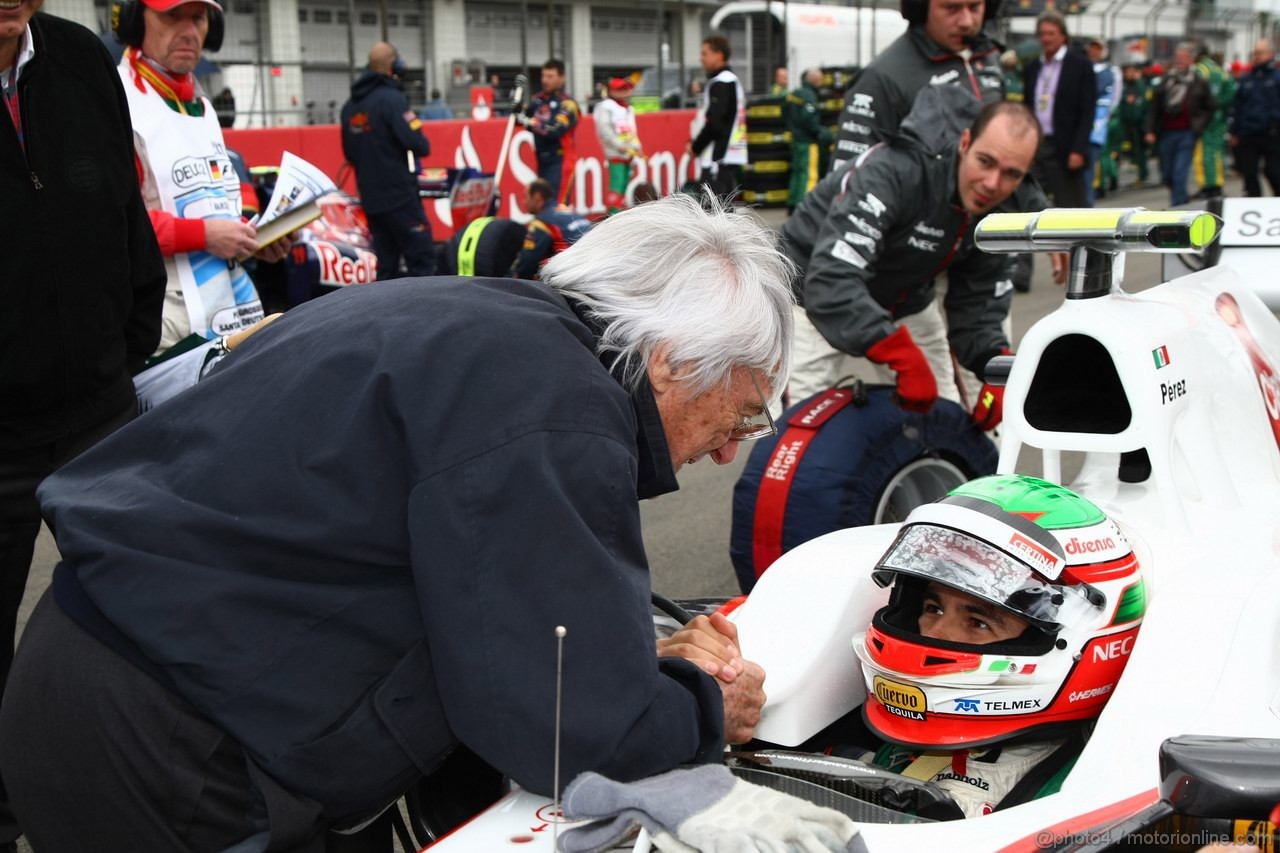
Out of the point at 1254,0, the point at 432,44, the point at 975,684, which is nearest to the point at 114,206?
the point at 975,684

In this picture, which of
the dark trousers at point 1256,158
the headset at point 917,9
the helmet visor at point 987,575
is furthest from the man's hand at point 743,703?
the dark trousers at point 1256,158

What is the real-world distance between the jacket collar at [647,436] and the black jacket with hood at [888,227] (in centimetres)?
221

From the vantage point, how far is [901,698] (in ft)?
7.67

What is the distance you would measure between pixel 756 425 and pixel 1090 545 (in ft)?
2.29

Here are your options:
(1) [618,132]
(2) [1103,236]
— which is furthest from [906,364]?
(1) [618,132]

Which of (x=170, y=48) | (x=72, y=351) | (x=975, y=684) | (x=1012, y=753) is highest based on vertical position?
(x=170, y=48)

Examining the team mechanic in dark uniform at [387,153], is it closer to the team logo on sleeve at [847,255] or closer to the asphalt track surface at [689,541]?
the asphalt track surface at [689,541]

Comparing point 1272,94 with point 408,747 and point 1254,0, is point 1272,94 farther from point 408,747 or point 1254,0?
point 1254,0

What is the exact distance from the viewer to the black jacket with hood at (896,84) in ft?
16.9

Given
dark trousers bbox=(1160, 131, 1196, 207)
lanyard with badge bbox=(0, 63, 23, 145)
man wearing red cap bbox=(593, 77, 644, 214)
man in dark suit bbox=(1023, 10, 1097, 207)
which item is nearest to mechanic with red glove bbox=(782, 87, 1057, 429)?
lanyard with badge bbox=(0, 63, 23, 145)

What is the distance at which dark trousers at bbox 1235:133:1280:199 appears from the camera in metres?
14.1

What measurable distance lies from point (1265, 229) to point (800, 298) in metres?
1.44

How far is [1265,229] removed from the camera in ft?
13.2

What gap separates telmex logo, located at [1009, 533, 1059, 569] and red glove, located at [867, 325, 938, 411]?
167 cm
